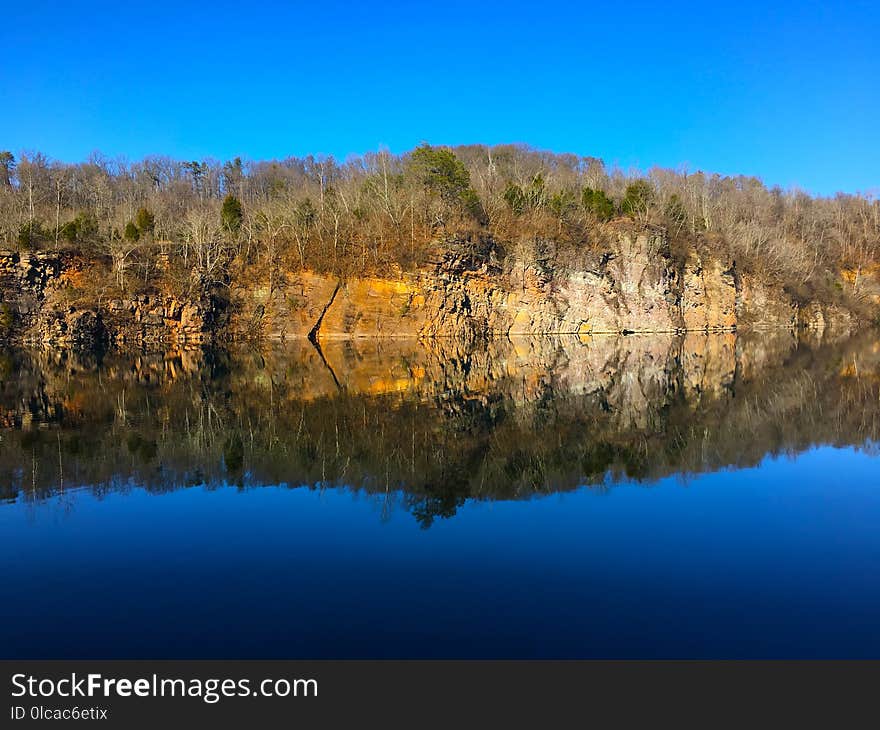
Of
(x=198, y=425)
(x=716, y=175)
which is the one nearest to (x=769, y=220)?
(x=716, y=175)

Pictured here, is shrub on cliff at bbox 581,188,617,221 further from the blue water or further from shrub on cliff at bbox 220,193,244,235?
the blue water

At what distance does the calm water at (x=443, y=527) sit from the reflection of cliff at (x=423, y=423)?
0.11m

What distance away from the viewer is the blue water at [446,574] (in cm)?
586

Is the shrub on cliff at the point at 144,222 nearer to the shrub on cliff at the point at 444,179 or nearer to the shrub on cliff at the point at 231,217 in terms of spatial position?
the shrub on cliff at the point at 231,217

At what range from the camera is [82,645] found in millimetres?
5828

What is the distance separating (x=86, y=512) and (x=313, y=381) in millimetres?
17234

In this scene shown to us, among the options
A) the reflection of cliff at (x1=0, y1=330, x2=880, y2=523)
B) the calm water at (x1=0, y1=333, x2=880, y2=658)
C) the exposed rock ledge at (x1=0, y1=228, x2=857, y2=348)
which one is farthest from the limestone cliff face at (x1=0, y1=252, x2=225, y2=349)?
the calm water at (x1=0, y1=333, x2=880, y2=658)

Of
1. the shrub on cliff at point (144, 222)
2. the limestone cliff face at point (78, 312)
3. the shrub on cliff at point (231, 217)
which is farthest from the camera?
the shrub on cliff at point (231, 217)

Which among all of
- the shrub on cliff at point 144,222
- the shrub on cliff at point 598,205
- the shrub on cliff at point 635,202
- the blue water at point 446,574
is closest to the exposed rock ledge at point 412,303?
the shrub on cliff at point 598,205

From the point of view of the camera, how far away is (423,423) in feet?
55.1

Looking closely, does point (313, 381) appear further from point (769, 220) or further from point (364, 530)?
point (769, 220)

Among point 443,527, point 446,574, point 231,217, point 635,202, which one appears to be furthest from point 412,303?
point 446,574

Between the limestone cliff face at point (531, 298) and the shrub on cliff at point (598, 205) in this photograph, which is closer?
the limestone cliff face at point (531, 298)

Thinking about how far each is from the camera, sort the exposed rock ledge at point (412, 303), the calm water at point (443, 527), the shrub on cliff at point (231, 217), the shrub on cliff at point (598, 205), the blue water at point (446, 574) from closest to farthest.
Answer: the blue water at point (446, 574) → the calm water at point (443, 527) → the exposed rock ledge at point (412, 303) → the shrub on cliff at point (231, 217) → the shrub on cliff at point (598, 205)
